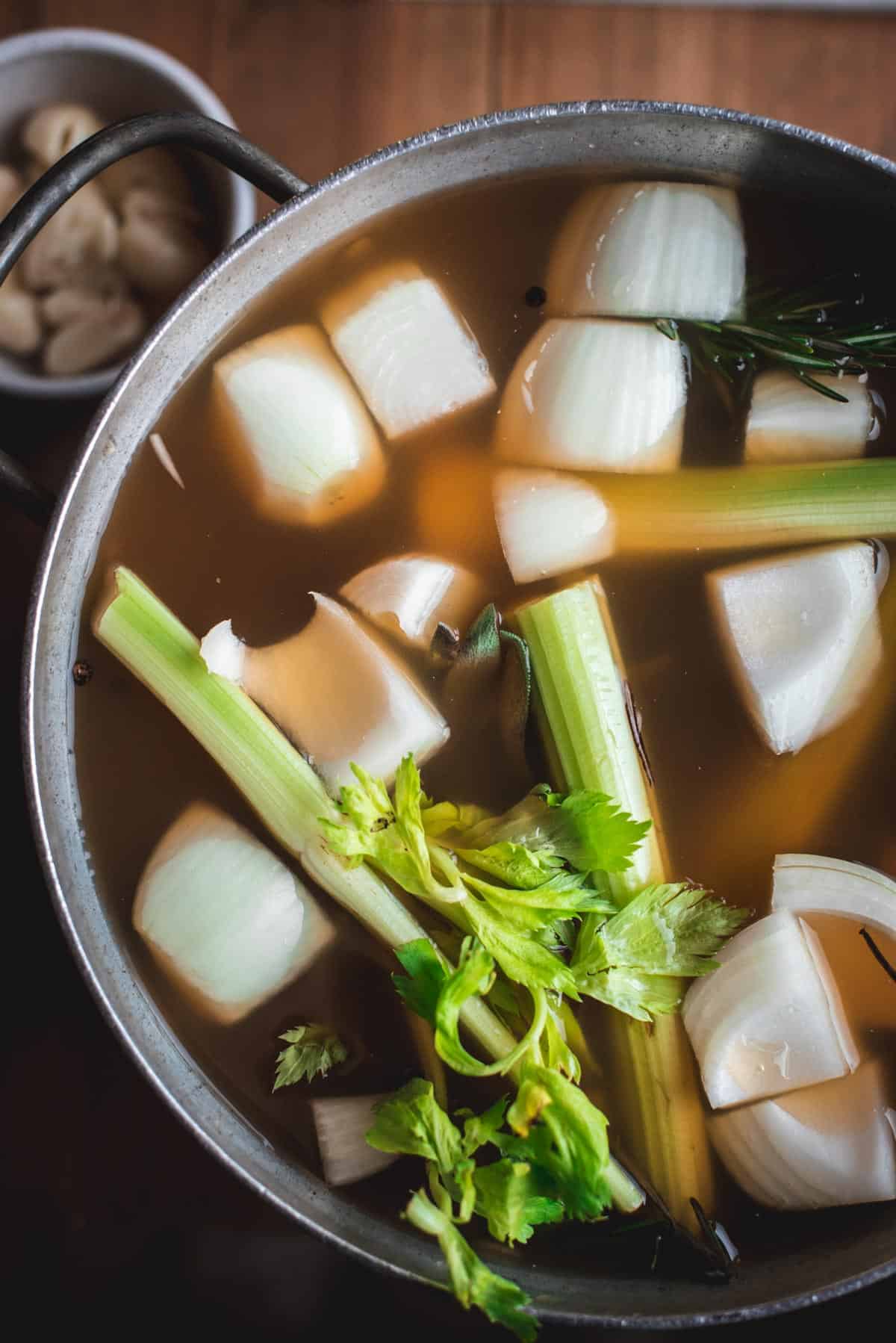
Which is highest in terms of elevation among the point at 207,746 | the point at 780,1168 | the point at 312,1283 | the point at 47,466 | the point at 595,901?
the point at 47,466

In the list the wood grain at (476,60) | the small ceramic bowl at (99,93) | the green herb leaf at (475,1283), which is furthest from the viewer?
the wood grain at (476,60)

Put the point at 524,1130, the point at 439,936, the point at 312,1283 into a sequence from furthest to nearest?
1. the point at 312,1283
2. the point at 439,936
3. the point at 524,1130

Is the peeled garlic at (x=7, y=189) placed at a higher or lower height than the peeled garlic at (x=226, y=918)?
higher

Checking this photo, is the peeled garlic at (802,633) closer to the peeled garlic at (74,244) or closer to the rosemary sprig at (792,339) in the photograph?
the rosemary sprig at (792,339)

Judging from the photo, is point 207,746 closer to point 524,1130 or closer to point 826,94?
point 524,1130

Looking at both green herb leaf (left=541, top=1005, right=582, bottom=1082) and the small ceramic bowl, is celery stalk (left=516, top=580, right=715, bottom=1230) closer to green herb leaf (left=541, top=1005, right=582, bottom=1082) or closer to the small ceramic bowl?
green herb leaf (left=541, top=1005, right=582, bottom=1082)

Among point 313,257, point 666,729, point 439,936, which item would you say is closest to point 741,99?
point 313,257

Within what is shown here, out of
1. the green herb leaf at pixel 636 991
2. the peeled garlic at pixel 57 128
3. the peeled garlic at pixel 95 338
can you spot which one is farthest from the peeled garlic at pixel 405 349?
the green herb leaf at pixel 636 991
